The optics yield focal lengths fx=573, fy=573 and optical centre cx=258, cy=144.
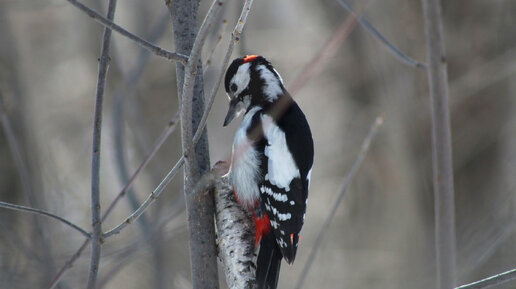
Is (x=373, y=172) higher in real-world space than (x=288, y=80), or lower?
lower

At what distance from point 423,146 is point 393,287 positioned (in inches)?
75.1

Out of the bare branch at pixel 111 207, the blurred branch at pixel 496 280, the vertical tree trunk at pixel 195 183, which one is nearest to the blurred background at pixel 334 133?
the vertical tree trunk at pixel 195 183

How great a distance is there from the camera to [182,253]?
504cm

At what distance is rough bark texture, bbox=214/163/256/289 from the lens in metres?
2.36

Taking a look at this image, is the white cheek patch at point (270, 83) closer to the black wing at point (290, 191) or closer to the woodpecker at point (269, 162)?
the woodpecker at point (269, 162)

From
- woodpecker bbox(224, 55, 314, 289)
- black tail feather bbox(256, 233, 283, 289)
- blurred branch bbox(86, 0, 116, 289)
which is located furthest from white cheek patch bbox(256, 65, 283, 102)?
blurred branch bbox(86, 0, 116, 289)

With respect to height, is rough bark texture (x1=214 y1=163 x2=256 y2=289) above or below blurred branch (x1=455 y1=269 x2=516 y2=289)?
above

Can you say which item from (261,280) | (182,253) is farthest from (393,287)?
(261,280)

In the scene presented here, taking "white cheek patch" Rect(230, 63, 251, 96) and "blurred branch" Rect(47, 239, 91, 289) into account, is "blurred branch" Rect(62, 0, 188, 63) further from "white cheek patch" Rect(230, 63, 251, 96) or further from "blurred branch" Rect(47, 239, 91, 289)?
"white cheek patch" Rect(230, 63, 251, 96)

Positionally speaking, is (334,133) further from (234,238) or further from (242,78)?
(234,238)

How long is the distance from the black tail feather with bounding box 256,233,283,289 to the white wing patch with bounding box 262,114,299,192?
0.29 metres

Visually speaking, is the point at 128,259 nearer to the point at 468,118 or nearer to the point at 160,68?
the point at 468,118

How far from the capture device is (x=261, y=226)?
8.66 feet

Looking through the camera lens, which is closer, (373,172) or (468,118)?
(468,118)
